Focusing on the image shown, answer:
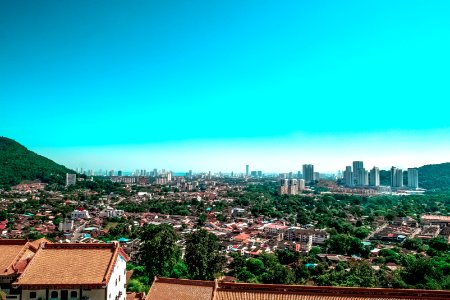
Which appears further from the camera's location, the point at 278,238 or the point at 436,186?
the point at 436,186

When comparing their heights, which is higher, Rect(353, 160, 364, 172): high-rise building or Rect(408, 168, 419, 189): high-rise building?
A: Rect(353, 160, 364, 172): high-rise building

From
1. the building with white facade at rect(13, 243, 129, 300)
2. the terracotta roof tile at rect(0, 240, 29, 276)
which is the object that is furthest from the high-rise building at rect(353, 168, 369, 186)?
the terracotta roof tile at rect(0, 240, 29, 276)

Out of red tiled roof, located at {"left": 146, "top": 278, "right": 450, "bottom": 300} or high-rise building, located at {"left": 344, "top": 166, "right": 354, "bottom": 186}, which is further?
high-rise building, located at {"left": 344, "top": 166, "right": 354, "bottom": 186}

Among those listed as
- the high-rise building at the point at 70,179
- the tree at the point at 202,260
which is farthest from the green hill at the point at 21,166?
the tree at the point at 202,260

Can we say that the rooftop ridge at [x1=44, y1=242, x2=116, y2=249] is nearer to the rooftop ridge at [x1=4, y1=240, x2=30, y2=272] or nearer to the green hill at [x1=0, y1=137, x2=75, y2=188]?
the rooftop ridge at [x1=4, y1=240, x2=30, y2=272]

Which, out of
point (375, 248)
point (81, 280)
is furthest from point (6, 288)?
point (375, 248)

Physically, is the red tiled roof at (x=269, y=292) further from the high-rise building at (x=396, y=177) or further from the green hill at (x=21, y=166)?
the high-rise building at (x=396, y=177)

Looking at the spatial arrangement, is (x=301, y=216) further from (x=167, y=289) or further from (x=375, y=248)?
(x=167, y=289)
